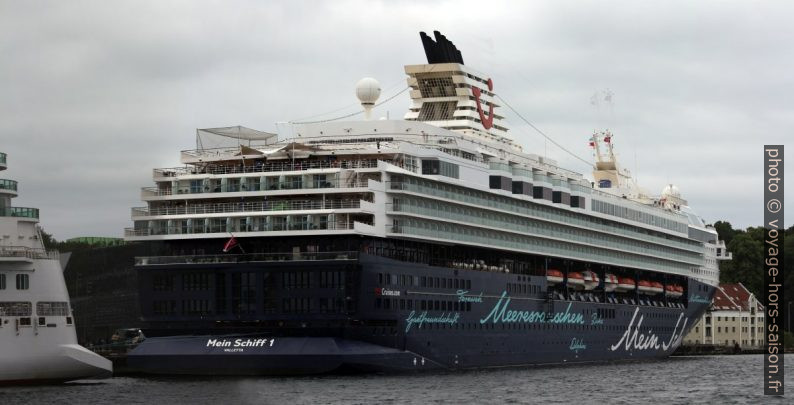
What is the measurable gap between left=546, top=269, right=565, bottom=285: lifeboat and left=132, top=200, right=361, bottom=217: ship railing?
2329 cm

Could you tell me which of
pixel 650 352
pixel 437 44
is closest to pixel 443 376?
pixel 437 44

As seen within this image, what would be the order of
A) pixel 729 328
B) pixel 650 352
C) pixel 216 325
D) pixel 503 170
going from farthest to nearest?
pixel 729 328 < pixel 650 352 < pixel 503 170 < pixel 216 325

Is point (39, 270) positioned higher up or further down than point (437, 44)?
further down

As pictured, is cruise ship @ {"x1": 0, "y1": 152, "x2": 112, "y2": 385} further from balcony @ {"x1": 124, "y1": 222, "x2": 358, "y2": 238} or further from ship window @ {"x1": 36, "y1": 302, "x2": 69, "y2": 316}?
balcony @ {"x1": 124, "y1": 222, "x2": 358, "y2": 238}

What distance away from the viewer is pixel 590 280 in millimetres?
95875

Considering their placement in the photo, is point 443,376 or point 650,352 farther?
point 650,352

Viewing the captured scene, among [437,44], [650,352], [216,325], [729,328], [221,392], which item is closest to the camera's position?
[221,392]

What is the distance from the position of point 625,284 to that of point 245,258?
40.1 meters

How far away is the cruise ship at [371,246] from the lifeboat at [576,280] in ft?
0.68

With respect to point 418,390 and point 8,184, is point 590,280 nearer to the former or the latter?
point 418,390

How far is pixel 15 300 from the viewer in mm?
61281

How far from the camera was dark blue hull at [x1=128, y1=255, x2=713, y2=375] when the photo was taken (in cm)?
6794

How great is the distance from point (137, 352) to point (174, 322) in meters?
2.41

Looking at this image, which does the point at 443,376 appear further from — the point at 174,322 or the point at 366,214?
the point at 174,322
